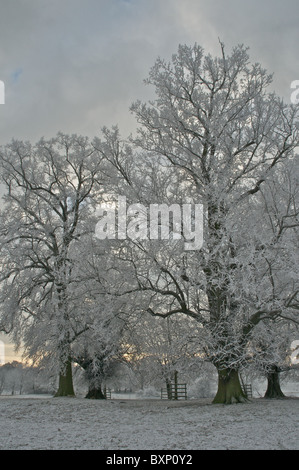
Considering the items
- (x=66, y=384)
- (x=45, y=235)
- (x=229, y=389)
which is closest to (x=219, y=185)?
(x=229, y=389)

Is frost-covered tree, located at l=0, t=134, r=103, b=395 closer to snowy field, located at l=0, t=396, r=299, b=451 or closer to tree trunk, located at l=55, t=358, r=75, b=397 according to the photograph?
tree trunk, located at l=55, t=358, r=75, b=397

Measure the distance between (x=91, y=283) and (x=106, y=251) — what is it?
131 centimetres

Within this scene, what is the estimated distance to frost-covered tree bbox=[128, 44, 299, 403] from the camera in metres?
11.6

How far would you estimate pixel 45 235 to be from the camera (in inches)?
782

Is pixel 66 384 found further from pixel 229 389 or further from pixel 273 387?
pixel 273 387

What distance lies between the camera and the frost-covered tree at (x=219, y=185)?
1158cm

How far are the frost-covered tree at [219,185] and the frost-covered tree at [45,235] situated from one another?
480 centimetres

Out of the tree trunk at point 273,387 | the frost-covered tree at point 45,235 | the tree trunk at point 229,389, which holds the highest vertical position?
the frost-covered tree at point 45,235

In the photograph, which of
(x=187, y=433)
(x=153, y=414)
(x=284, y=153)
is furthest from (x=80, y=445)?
(x=284, y=153)

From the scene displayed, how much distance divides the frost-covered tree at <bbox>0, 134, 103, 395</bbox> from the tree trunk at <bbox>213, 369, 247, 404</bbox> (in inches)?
259

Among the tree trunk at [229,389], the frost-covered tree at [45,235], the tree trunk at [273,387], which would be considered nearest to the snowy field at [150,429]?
the tree trunk at [229,389]

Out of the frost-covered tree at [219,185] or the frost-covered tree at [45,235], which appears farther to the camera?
the frost-covered tree at [45,235]

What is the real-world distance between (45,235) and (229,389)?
1121 cm

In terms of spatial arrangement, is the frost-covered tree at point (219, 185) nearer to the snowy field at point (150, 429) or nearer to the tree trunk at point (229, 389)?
the tree trunk at point (229, 389)
